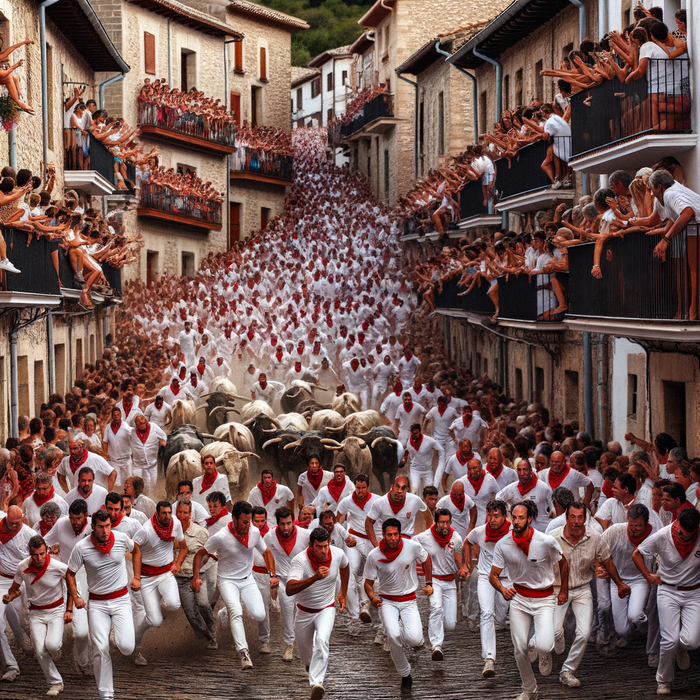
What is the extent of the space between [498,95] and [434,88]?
10484mm

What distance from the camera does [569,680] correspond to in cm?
1068

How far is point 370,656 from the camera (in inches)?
471

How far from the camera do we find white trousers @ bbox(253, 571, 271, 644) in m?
→ 12.1

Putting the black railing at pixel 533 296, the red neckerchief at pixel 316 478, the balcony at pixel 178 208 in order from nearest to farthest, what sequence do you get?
the red neckerchief at pixel 316 478
the black railing at pixel 533 296
the balcony at pixel 178 208

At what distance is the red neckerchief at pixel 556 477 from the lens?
44.2 feet

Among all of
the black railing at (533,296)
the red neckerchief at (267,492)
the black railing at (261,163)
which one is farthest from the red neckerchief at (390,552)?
the black railing at (261,163)

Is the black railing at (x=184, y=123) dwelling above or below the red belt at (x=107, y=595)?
above

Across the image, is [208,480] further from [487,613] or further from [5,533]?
[487,613]

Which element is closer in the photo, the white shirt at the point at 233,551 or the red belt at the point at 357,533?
the white shirt at the point at 233,551

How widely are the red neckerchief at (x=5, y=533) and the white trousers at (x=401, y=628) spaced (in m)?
3.62

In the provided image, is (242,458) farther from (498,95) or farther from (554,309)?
(498,95)

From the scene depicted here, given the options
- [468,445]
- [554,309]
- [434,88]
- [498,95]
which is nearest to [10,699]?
[468,445]

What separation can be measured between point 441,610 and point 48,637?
377 centimetres

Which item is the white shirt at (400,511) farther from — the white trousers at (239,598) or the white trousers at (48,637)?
the white trousers at (48,637)
